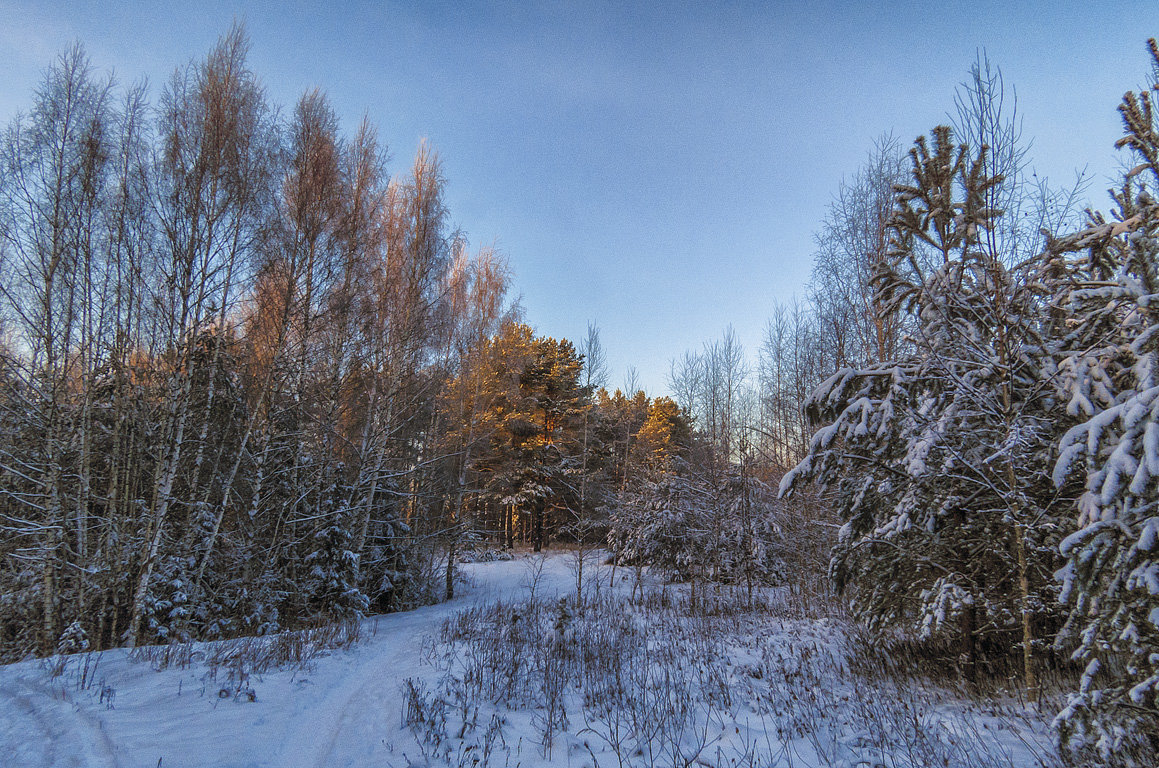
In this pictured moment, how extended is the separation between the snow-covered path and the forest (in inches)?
129

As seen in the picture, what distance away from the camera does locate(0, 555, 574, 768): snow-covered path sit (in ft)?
10.8

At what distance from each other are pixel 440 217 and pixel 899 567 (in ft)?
43.3

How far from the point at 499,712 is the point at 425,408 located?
10.9 metres

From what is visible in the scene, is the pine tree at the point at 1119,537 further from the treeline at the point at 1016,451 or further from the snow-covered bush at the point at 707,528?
the snow-covered bush at the point at 707,528

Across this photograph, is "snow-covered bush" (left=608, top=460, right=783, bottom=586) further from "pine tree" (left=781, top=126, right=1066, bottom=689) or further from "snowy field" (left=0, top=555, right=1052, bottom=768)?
"pine tree" (left=781, top=126, right=1066, bottom=689)

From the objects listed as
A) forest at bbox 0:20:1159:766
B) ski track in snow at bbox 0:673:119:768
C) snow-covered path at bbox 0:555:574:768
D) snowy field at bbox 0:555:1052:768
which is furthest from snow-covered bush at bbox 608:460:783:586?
ski track in snow at bbox 0:673:119:768

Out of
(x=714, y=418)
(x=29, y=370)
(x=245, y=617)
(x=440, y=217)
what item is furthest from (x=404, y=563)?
(x=714, y=418)

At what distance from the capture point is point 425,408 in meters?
14.7

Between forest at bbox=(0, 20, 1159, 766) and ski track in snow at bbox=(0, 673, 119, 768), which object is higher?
forest at bbox=(0, 20, 1159, 766)

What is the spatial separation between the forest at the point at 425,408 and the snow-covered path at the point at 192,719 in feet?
10.8

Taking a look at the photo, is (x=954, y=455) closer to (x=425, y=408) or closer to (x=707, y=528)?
(x=707, y=528)

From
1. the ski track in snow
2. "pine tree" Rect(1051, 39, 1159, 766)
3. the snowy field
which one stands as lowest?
the snowy field

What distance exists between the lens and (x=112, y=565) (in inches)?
296

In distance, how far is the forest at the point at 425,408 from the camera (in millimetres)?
3936
